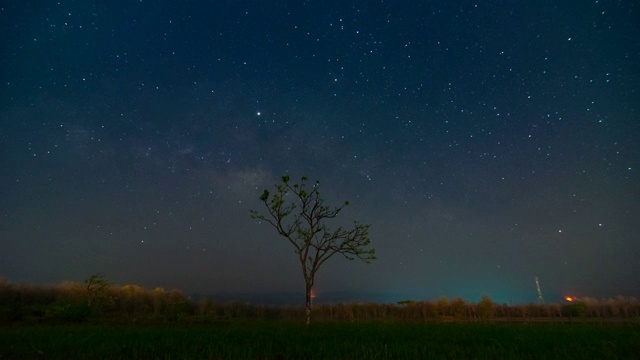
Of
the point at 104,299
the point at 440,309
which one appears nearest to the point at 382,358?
the point at 104,299

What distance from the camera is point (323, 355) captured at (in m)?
7.85

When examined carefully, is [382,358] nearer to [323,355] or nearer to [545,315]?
[323,355]

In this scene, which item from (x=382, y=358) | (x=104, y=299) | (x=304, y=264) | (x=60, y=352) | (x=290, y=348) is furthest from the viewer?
(x=104, y=299)

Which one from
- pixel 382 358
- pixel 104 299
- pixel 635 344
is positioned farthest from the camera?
pixel 104 299

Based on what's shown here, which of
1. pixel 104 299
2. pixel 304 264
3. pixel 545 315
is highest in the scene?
pixel 304 264

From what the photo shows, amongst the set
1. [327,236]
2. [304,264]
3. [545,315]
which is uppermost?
[327,236]

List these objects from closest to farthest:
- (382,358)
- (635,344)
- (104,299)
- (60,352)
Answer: (382,358), (60,352), (635,344), (104,299)

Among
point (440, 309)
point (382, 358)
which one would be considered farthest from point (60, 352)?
point (440, 309)

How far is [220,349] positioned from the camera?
859 cm

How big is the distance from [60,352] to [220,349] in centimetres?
406

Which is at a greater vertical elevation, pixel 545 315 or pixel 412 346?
pixel 412 346

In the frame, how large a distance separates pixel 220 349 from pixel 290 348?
1972 mm

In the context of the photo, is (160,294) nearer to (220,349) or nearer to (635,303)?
(220,349)

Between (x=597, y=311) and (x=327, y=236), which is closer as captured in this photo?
(x=327, y=236)
